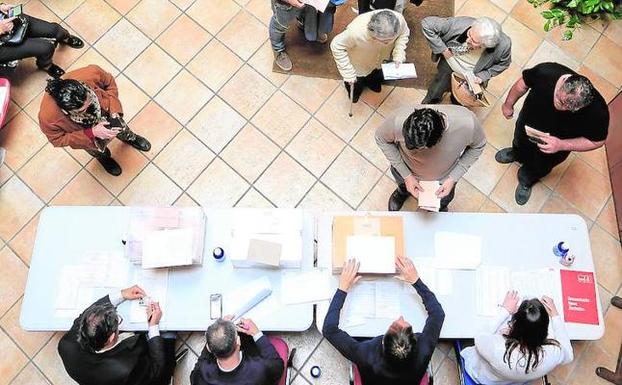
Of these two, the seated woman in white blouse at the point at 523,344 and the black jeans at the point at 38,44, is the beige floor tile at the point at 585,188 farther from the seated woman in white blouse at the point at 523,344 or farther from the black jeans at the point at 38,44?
the black jeans at the point at 38,44

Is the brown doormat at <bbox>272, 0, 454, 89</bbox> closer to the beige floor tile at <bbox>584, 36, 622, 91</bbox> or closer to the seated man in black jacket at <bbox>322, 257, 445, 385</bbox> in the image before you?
the beige floor tile at <bbox>584, 36, 622, 91</bbox>

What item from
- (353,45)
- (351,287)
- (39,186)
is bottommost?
(39,186)

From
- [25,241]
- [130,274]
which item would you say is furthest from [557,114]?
[25,241]

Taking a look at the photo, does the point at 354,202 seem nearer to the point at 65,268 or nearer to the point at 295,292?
the point at 295,292

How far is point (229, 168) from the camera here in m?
4.09

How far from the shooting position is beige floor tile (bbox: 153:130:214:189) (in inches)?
160

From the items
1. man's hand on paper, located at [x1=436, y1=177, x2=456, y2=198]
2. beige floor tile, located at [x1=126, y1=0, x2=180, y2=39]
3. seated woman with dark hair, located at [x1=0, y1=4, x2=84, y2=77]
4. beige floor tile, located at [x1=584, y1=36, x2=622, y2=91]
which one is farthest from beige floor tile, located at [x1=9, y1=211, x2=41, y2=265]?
beige floor tile, located at [x1=584, y1=36, x2=622, y2=91]

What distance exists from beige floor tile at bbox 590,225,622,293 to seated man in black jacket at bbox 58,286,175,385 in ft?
10.6

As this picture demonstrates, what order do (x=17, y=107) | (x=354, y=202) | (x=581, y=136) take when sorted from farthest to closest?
(x=17, y=107) < (x=354, y=202) < (x=581, y=136)

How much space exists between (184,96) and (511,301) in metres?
3.02

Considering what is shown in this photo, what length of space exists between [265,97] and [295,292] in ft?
6.59

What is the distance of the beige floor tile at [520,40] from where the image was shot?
4.51 metres

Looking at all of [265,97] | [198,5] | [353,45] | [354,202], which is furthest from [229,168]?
[198,5]

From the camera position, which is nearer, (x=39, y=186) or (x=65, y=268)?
(x=65, y=268)
